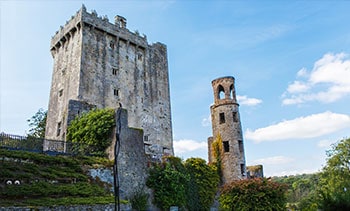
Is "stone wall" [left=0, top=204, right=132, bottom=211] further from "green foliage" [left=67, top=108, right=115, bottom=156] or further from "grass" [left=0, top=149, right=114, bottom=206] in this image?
"green foliage" [left=67, top=108, right=115, bottom=156]

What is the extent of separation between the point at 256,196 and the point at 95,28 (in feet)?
71.9

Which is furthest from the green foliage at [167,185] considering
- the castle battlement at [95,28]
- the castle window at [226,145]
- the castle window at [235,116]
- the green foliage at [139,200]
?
the castle battlement at [95,28]

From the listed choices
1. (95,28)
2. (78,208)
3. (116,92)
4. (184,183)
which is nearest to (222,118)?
(184,183)

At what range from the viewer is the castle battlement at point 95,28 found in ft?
93.1

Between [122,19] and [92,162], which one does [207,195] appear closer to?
[92,162]

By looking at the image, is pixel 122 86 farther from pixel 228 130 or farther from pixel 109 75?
pixel 228 130

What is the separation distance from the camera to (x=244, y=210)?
1568cm

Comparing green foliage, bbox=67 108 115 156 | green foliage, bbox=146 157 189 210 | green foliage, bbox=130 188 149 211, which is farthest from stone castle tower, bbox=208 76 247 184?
green foliage, bbox=67 108 115 156

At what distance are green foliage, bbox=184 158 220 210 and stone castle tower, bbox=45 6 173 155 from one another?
7.91m

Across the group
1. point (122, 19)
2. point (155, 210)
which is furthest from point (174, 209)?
point (122, 19)

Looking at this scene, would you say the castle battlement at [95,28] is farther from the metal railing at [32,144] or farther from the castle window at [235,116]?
the metal railing at [32,144]

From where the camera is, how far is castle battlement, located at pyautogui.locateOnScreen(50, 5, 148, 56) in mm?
28380

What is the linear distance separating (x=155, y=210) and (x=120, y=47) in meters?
18.9

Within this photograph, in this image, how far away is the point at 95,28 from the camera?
95.7 ft
